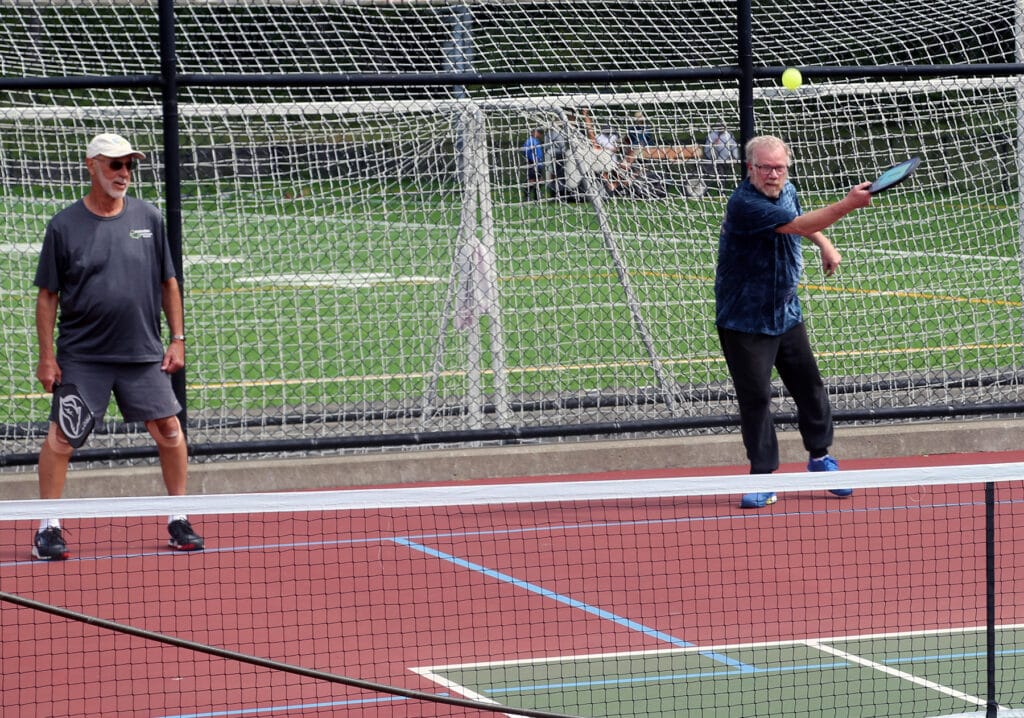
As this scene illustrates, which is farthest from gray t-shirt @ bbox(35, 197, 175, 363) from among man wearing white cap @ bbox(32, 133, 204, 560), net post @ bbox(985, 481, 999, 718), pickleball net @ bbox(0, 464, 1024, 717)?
net post @ bbox(985, 481, 999, 718)

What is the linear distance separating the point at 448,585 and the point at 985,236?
6.73 meters

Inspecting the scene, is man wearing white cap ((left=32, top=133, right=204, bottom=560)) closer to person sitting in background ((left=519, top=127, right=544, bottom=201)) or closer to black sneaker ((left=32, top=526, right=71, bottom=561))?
black sneaker ((left=32, top=526, right=71, bottom=561))

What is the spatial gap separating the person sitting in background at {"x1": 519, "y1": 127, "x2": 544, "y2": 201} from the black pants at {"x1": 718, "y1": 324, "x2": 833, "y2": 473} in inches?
107

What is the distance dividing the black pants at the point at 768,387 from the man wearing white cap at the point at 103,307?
9.11 feet

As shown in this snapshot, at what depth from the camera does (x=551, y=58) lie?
11023mm

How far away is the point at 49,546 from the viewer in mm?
7836

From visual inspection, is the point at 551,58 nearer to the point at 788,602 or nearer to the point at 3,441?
the point at 3,441

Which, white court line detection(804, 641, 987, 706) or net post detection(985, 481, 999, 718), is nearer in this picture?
net post detection(985, 481, 999, 718)

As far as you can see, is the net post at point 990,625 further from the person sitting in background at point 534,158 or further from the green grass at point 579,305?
the person sitting in background at point 534,158

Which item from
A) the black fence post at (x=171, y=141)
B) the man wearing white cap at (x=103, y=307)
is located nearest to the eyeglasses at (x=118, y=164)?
the man wearing white cap at (x=103, y=307)

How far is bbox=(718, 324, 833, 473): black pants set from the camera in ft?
28.4

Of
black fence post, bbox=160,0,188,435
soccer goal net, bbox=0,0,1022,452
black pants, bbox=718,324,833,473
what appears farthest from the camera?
soccer goal net, bbox=0,0,1022,452

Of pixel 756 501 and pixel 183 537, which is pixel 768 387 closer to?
pixel 756 501

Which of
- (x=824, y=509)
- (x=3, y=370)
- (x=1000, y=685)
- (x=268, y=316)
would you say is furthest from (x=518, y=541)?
(x=268, y=316)
